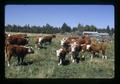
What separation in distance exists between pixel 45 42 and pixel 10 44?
25cm

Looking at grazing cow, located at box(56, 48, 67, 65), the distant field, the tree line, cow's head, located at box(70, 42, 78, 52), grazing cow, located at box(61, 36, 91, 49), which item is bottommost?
the distant field

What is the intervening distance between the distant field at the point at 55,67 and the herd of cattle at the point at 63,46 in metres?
0.03

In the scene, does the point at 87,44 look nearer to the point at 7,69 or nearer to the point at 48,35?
the point at 48,35

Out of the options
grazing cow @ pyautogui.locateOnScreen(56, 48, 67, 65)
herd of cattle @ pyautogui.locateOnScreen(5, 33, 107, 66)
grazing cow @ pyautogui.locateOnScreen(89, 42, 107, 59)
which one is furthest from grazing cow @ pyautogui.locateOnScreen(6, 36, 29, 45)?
grazing cow @ pyautogui.locateOnScreen(89, 42, 107, 59)

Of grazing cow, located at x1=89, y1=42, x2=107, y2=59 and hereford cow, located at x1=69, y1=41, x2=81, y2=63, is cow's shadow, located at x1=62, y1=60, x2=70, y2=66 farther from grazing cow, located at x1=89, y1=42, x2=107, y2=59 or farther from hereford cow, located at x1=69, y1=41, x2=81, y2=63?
grazing cow, located at x1=89, y1=42, x2=107, y2=59

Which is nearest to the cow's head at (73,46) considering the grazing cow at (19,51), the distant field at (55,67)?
the distant field at (55,67)

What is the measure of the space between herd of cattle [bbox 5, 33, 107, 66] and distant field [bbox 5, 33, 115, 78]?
0.10 ft

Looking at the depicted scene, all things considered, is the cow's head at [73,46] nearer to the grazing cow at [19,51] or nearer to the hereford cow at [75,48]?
the hereford cow at [75,48]

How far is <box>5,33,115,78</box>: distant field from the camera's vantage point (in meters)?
2.12

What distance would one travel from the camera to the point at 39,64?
2.14 meters

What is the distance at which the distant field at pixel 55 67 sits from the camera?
6.94ft

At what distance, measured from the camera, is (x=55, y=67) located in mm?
2129

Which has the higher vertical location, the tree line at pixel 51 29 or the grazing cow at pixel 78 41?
the tree line at pixel 51 29
